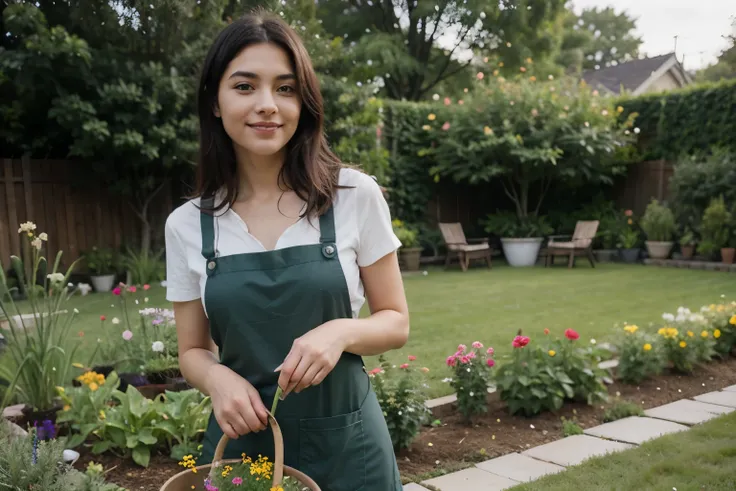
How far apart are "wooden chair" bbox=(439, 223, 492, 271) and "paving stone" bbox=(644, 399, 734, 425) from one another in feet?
22.3

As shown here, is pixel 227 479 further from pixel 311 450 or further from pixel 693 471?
pixel 693 471

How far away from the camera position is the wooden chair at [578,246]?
10297mm

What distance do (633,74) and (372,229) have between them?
25.3 m

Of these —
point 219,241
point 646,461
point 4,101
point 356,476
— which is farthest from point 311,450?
point 4,101

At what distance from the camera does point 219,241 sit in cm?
126

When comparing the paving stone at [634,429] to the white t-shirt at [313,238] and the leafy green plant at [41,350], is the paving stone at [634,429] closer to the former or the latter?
the white t-shirt at [313,238]

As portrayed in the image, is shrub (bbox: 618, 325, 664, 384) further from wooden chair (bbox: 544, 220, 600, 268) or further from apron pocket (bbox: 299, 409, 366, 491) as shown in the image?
wooden chair (bbox: 544, 220, 600, 268)

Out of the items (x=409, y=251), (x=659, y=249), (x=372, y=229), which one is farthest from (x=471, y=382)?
(x=659, y=249)

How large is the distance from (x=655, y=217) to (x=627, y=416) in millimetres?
8173

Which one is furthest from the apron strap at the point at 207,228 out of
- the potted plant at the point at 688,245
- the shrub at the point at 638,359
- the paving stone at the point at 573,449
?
the potted plant at the point at 688,245

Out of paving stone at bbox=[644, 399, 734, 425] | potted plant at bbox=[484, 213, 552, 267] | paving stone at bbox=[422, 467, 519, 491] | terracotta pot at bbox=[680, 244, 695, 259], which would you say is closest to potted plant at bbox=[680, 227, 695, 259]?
terracotta pot at bbox=[680, 244, 695, 259]

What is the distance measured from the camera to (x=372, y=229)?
125cm

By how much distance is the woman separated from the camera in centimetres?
119

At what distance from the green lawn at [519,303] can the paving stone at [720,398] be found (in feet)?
4.07
